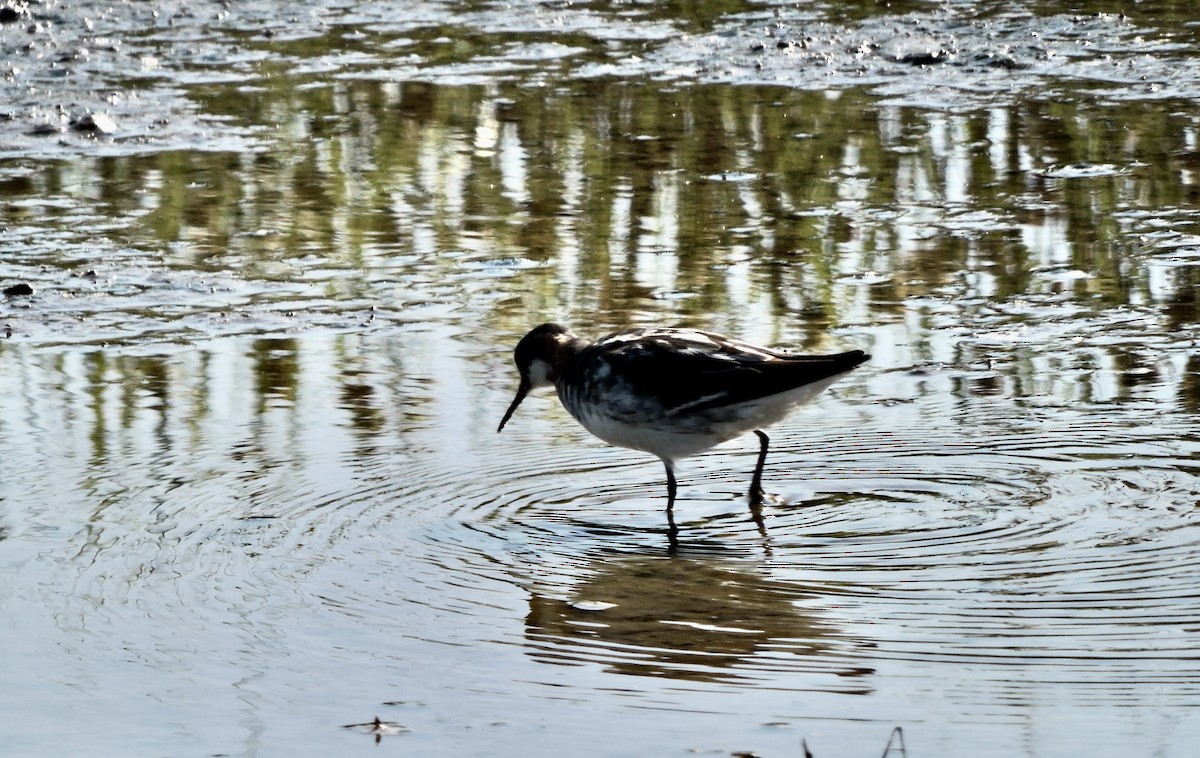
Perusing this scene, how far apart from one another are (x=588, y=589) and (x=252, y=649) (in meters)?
1.04

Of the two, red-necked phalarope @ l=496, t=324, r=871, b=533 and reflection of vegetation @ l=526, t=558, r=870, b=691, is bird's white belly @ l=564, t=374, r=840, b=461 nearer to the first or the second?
red-necked phalarope @ l=496, t=324, r=871, b=533

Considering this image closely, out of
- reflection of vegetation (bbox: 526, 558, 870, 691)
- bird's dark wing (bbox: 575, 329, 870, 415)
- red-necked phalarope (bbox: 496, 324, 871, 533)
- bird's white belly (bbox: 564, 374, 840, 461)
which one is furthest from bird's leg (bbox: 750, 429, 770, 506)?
reflection of vegetation (bbox: 526, 558, 870, 691)

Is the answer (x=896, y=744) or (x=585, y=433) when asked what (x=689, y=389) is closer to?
(x=585, y=433)

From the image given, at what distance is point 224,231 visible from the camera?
30.8 feet

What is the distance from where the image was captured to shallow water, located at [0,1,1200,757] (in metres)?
4.18

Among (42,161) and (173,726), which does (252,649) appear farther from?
(42,161)

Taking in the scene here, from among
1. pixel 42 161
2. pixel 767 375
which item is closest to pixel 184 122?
pixel 42 161

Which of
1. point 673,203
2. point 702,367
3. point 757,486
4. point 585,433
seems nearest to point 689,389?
point 702,367

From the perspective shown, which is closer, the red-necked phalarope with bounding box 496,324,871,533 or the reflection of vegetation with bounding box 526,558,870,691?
the reflection of vegetation with bounding box 526,558,870,691

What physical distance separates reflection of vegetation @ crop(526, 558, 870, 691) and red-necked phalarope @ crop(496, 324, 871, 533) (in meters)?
0.64

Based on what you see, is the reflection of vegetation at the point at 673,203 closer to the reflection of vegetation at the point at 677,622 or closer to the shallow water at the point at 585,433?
the shallow water at the point at 585,433

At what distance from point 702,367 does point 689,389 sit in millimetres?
92

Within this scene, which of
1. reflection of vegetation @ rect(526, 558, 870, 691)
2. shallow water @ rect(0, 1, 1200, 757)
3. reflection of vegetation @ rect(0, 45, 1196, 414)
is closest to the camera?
shallow water @ rect(0, 1, 1200, 757)

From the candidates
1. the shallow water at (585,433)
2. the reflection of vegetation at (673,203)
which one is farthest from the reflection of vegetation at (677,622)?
the reflection of vegetation at (673,203)
